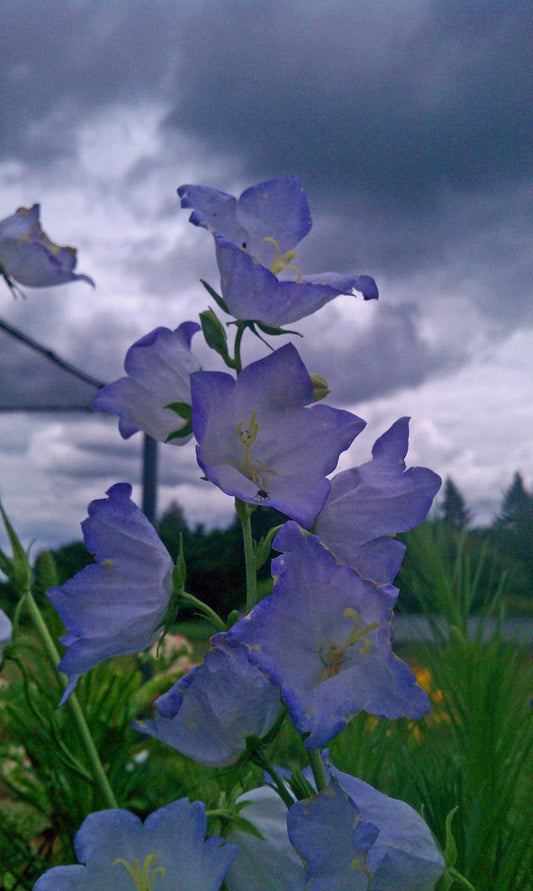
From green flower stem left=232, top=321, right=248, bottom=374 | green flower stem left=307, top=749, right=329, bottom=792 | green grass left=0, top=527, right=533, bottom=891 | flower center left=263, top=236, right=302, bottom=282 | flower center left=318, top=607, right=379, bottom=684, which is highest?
flower center left=263, top=236, right=302, bottom=282

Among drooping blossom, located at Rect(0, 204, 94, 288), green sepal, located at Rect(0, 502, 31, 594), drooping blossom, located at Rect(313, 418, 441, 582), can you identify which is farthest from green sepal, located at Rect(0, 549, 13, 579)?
drooping blossom, located at Rect(313, 418, 441, 582)

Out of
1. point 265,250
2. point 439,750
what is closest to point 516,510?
point 439,750

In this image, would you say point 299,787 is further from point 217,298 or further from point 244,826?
point 217,298

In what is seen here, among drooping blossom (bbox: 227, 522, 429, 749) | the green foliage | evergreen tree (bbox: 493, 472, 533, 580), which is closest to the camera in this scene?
drooping blossom (bbox: 227, 522, 429, 749)

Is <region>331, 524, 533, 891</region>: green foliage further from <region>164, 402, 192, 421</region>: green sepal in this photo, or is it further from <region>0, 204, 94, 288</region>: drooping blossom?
<region>0, 204, 94, 288</region>: drooping blossom

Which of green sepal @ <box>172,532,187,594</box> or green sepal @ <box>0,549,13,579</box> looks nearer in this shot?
green sepal @ <box>172,532,187,594</box>

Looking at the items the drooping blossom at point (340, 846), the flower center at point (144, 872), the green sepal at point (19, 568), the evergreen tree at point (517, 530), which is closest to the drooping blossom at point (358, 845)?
the drooping blossom at point (340, 846)

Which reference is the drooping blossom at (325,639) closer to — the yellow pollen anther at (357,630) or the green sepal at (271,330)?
the yellow pollen anther at (357,630)
